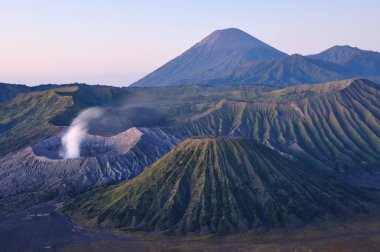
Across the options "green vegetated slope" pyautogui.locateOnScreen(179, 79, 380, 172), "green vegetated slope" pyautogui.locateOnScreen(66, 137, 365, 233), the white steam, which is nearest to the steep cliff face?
the white steam

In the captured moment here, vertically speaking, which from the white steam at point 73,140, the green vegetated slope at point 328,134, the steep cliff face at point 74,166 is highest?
the white steam at point 73,140

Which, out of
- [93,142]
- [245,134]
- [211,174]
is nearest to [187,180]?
[211,174]

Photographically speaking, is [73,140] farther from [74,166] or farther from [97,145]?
[74,166]

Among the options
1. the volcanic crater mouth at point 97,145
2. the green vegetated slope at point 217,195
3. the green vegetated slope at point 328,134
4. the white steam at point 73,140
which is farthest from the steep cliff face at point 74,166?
the green vegetated slope at point 328,134

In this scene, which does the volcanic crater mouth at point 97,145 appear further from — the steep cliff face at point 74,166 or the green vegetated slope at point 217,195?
the green vegetated slope at point 217,195

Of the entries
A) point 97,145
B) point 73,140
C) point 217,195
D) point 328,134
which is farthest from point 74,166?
point 328,134

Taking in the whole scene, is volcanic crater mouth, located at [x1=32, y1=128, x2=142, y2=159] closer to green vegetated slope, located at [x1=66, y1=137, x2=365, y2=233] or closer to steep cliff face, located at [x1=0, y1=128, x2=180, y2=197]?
steep cliff face, located at [x1=0, y1=128, x2=180, y2=197]
